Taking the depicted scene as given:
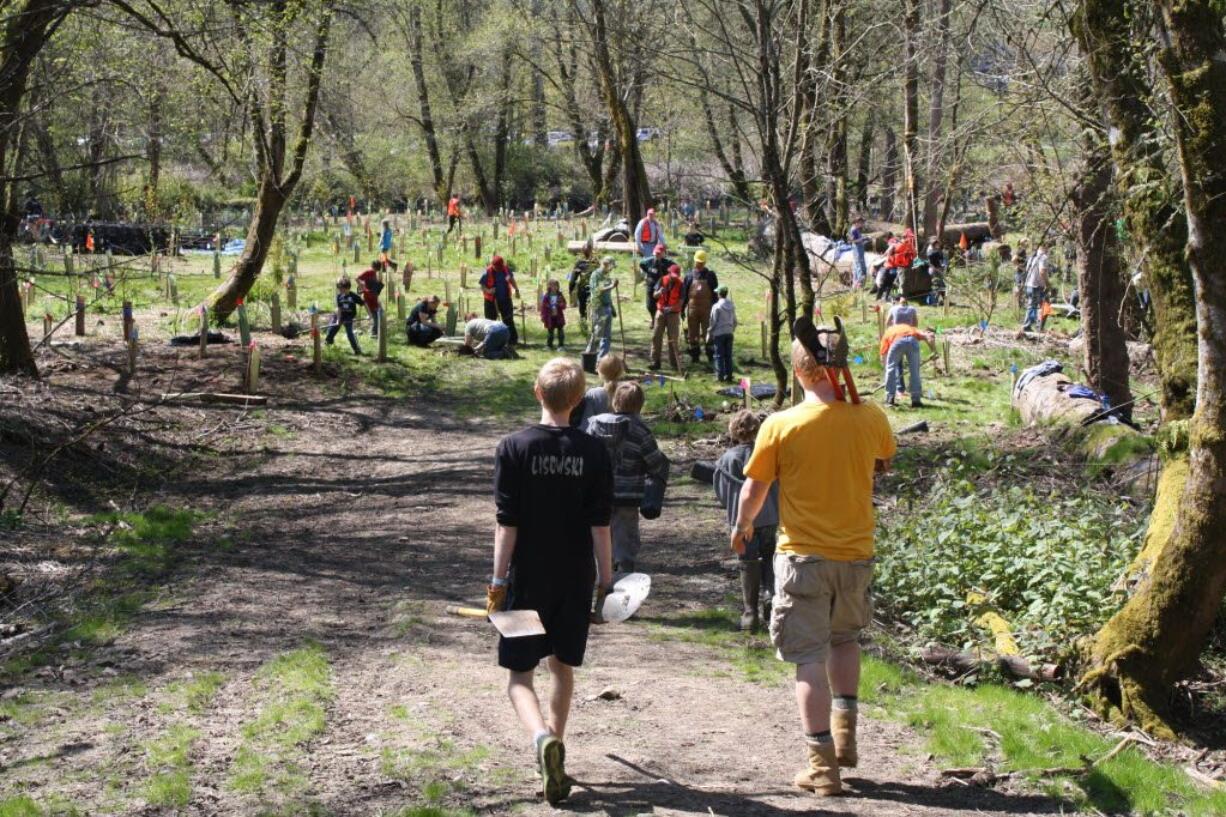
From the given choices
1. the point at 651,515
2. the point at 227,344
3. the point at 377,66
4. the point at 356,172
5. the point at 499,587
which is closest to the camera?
the point at 499,587

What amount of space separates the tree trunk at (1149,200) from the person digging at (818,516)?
3685 mm

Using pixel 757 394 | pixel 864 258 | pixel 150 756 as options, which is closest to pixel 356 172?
pixel 864 258

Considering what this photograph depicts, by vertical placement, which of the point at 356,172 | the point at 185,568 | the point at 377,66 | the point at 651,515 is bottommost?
the point at 185,568

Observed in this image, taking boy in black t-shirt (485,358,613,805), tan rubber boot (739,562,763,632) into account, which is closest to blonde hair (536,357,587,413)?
boy in black t-shirt (485,358,613,805)

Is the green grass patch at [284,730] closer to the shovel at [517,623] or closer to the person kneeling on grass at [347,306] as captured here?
the shovel at [517,623]

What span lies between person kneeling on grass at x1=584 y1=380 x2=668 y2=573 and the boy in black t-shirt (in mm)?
2910

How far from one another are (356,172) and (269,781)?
44030mm

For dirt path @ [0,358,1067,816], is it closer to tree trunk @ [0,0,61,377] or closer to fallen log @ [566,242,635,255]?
tree trunk @ [0,0,61,377]

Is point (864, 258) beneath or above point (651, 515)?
above

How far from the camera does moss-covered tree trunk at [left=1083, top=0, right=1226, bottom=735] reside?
707cm

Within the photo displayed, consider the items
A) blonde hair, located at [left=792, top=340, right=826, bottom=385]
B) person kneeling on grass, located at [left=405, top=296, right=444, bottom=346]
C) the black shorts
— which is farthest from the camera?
person kneeling on grass, located at [left=405, top=296, right=444, bottom=346]

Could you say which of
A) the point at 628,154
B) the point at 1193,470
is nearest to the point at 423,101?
the point at 628,154

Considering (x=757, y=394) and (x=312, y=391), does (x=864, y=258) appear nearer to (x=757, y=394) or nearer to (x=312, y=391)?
(x=757, y=394)

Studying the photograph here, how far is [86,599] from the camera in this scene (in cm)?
970
